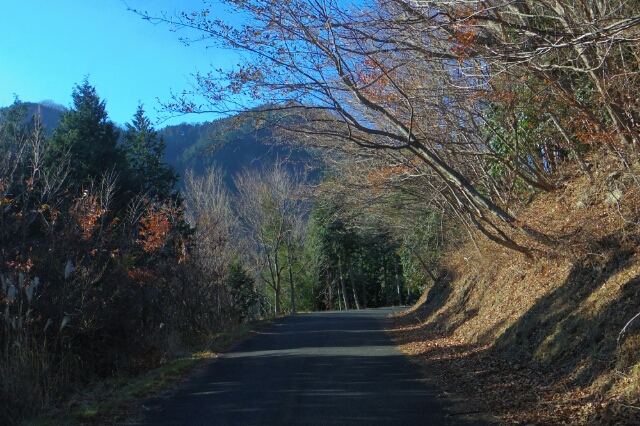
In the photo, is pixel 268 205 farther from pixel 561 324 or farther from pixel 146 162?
pixel 561 324

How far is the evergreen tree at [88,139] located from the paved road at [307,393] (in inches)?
603

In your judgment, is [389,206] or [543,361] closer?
[543,361]

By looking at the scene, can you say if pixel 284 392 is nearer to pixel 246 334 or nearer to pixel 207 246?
pixel 246 334

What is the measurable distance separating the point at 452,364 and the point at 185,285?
12.3 metres

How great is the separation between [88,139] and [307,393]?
22.5 m

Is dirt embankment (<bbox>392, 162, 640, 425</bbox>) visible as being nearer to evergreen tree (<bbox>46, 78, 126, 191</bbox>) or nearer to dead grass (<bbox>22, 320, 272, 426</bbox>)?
dead grass (<bbox>22, 320, 272, 426</bbox>)

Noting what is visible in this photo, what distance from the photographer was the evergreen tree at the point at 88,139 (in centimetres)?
2662

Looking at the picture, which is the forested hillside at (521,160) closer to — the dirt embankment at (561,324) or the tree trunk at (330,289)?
the dirt embankment at (561,324)

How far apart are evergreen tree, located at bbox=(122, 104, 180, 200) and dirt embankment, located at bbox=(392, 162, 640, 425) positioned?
17.4 m

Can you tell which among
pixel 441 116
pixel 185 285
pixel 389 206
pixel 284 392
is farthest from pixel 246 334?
pixel 284 392

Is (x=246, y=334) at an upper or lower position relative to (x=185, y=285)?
lower

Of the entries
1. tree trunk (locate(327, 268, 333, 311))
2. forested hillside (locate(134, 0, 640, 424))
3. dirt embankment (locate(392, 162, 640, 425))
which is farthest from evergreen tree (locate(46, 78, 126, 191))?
tree trunk (locate(327, 268, 333, 311))

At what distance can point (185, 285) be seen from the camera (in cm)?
2158

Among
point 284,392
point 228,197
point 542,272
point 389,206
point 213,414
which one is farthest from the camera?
point 228,197
